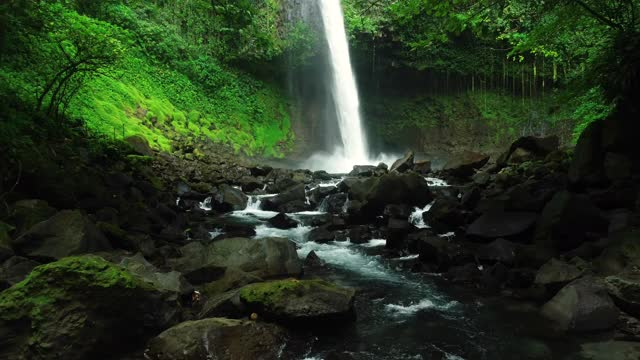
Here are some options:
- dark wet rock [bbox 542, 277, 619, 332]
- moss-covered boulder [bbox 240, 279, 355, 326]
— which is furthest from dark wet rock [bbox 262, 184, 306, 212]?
dark wet rock [bbox 542, 277, 619, 332]

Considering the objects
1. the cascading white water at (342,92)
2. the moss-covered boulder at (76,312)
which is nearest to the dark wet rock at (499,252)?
the moss-covered boulder at (76,312)

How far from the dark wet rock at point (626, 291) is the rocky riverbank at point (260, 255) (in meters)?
0.01

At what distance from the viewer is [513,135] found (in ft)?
102

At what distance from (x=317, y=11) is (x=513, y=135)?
1661cm

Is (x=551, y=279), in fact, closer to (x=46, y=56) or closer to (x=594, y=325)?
(x=594, y=325)

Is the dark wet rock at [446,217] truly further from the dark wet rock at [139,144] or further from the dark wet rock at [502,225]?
the dark wet rock at [139,144]

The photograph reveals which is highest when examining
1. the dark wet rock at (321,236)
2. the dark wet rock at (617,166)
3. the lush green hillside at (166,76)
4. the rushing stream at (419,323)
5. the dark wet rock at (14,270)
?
the lush green hillside at (166,76)

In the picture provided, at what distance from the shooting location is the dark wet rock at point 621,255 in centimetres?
552

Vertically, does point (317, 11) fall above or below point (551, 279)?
above

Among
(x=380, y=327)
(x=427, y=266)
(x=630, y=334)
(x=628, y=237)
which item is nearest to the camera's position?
(x=630, y=334)

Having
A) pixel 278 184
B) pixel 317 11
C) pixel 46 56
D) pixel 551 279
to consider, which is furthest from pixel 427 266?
pixel 317 11

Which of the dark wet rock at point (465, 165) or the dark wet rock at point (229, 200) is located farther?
the dark wet rock at point (465, 165)

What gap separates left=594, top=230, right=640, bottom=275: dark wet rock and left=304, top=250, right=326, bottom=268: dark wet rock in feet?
14.5

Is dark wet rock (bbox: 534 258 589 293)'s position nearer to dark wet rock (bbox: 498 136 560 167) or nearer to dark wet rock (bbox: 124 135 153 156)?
dark wet rock (bbox: 498 136 560 167)
